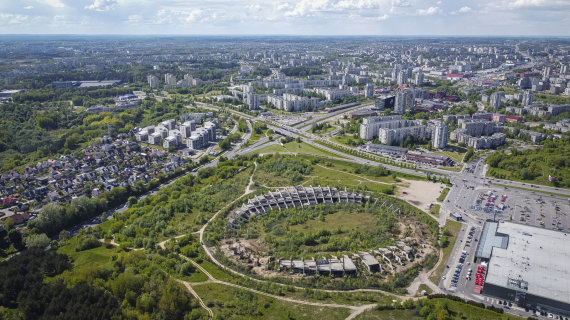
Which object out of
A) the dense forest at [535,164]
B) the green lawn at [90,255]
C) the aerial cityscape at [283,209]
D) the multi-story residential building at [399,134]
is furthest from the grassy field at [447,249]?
the multi-story residential building at [399,134]

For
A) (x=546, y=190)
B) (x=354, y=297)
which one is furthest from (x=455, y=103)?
(x=354, y=297)

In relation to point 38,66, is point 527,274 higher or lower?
lower

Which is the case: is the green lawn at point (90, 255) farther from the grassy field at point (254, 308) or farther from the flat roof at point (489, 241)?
the flat roof at point (489, 241)

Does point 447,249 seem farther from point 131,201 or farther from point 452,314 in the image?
point 131,201

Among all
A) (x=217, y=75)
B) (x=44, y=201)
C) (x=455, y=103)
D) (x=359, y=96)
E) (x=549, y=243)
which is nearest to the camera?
(x=549, y=243)

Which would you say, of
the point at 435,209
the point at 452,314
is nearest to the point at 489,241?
the point at 435,209

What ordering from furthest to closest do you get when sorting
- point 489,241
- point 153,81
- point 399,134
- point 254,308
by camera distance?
point 153,81 < point 399,134 < point 489,241 < point 254,308

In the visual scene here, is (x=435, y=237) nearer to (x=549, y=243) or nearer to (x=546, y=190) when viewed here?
(x=549, y=243)
